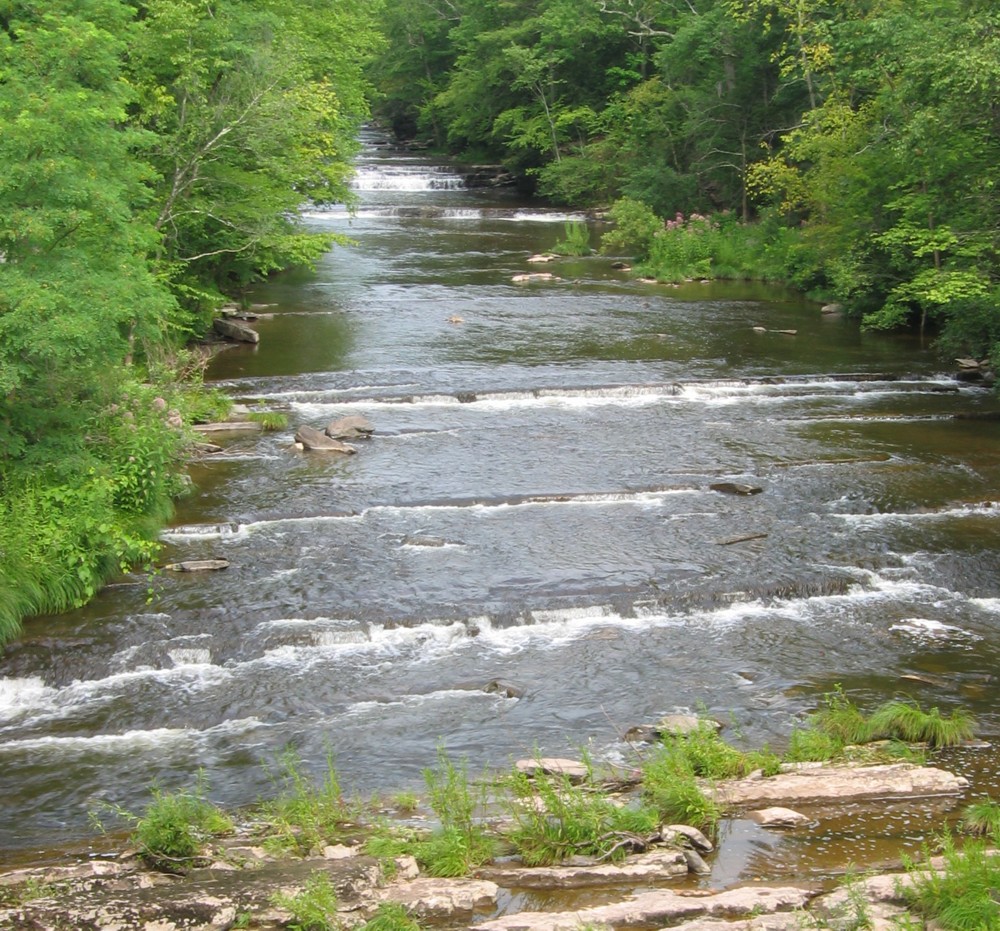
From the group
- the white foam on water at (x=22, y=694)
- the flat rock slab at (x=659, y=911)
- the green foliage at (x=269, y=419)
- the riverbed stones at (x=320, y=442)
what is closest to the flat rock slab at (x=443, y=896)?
the flat rock slab at (x=659, y=911)

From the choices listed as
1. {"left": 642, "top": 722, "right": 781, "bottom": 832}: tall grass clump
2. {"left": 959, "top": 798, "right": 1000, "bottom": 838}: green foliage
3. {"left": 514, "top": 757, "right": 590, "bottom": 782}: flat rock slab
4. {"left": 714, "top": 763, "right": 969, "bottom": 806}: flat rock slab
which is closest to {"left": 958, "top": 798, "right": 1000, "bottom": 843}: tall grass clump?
{"left": 959, "top": 798, "right": 1000, "bottom": 838}: green foliage

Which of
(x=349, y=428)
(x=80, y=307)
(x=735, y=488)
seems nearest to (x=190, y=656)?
(x=80, y=307)

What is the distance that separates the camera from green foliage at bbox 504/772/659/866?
25.8 feet

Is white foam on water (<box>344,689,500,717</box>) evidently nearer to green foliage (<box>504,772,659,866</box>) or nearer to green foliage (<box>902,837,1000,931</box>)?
green foliage (<box>504,772,659,866</box>)

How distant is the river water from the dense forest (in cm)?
140

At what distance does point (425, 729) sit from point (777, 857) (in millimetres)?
3754

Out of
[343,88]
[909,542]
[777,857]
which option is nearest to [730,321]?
[343,88]

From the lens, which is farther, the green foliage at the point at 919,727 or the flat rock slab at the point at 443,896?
the green foliage at the point at 919,727

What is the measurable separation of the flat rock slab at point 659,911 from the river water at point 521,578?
29.0 inches

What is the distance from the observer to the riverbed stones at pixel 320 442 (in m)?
18.6

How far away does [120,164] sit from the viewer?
49.8 ft

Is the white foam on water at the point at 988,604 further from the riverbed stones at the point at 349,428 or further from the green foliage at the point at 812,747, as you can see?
the riverbed stones at the point at 349,428

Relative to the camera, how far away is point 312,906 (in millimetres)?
6879

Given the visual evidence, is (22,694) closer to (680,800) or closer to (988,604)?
(680,800)
